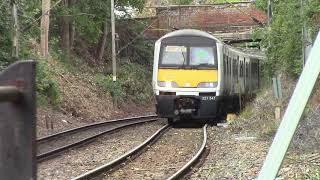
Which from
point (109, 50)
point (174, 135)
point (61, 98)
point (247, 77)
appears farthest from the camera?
point (109, 50)

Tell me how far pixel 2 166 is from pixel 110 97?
30486mm

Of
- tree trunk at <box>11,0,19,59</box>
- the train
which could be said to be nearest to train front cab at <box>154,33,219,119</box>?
the train

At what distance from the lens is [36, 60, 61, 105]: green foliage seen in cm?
2241

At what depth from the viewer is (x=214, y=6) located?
43.0 meters

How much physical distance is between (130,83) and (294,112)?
1320 inches

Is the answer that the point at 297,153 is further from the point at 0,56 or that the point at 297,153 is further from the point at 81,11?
the point at 81,11

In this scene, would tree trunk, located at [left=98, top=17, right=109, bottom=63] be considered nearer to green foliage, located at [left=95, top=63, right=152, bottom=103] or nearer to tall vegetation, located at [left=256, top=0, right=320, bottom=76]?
green foliage, located at [left=95, top=63, right=152, bottom=103]

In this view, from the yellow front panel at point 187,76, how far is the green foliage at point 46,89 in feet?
14.5

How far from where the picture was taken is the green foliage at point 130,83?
33125 millimetres

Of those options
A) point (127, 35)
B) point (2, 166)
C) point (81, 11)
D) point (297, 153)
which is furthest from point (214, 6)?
point (2, 166)

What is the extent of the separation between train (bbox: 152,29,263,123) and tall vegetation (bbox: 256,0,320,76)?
6.17 feet

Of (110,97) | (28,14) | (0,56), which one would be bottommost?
(110,97)

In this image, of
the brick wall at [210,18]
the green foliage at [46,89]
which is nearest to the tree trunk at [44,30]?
the green foliage at [46,89]

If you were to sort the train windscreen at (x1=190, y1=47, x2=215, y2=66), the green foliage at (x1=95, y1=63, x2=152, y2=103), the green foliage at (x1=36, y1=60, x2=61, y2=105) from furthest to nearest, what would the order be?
1. the green foliage at (x1=95, y1=63, x2=152, y2=103)
2. the green foliage at (x1=36, y1=60, x2=61, y2=105)
3. the train windscreen at (x1=190, y1=47, x2=215, y2=66)
